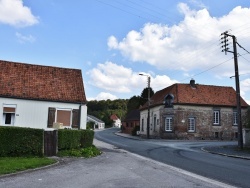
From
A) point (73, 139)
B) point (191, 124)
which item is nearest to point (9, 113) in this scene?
point (73, 139)

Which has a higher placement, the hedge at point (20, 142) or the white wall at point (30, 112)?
the white wall at point (30, 112)

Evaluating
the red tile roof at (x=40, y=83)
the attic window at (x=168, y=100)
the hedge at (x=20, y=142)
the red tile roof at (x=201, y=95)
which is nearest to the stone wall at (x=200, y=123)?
the attic window at (x=168, y=100)

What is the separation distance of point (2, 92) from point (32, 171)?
13686 mm

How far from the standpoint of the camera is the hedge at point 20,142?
1480 cm

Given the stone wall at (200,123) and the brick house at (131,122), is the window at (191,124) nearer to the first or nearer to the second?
the stone wall at (200,123)

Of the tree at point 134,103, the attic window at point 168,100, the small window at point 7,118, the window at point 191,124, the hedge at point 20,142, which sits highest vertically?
the tree at point 134,103

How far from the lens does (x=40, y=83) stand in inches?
1032

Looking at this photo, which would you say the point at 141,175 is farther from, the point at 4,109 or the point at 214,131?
the point at 214,131

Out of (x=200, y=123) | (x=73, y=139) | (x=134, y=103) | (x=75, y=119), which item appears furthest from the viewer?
(x=134, y=103)

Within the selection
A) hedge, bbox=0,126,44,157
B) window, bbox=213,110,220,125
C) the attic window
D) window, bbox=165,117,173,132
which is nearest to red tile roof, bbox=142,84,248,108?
the attic window

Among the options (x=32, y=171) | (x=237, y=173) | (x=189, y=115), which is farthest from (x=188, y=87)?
(x=32, y=171)

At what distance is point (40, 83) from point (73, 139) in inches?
333

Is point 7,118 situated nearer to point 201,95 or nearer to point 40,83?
point 40,83

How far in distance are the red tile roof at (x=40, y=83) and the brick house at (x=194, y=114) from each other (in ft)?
78.0
